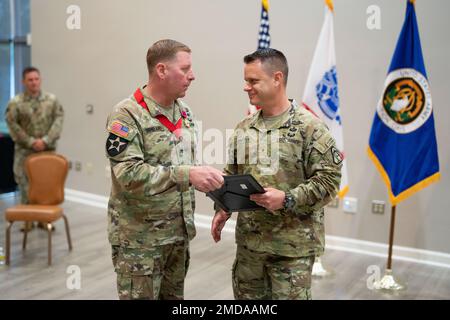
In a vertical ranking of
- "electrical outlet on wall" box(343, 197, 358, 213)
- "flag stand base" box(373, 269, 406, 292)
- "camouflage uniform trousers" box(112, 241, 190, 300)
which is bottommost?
"flag stand base" box(373, 269, 406, 292)

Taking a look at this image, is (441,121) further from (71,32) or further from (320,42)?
(71,32)

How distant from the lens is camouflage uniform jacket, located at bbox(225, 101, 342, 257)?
262 cm

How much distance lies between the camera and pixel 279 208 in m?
2.58

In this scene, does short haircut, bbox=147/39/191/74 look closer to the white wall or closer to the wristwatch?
the wristwatch

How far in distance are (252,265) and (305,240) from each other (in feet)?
0.95

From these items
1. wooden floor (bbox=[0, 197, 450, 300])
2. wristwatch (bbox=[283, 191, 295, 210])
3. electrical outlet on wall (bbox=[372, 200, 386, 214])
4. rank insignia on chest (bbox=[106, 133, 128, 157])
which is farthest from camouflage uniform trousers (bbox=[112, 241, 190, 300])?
electrical outlet on wall (bbox=[372, 200, 386, 214])

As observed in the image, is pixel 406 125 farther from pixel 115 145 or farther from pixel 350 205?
pixel 115 145

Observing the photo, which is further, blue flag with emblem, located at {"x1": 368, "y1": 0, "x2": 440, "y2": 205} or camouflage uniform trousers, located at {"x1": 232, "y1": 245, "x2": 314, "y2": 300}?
blue flag with emblem, located at {"x1": 368, "y1": 0, "x2": 440, "y2": 205}

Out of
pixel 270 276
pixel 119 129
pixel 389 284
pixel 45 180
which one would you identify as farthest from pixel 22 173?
pixel 270 276

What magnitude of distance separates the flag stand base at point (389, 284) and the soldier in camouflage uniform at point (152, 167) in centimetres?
255

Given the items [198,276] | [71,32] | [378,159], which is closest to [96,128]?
[71,32]

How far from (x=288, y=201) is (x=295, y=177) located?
163 millimetres

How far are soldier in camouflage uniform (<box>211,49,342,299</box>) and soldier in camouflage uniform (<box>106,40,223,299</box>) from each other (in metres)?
0.34
